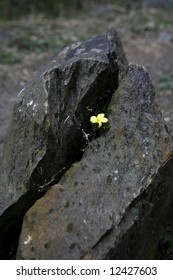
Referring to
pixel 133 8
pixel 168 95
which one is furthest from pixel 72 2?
pixel 168 95

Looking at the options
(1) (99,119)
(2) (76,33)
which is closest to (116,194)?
(1) (99,119)

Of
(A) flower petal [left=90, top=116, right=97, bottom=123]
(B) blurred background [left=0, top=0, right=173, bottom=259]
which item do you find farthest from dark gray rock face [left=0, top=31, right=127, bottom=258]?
(B) blurred background [left=0, top=0, right=173, bottom=259]

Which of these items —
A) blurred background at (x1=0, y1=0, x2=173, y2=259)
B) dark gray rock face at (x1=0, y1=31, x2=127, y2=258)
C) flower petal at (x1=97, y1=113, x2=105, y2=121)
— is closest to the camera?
dark gray rock face at (x1=0, y1=31, x2=127, y2=258)

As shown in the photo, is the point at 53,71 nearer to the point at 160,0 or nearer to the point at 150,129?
the point at 150,129

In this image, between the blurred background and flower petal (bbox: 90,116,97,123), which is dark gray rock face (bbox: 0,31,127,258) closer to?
flower petal (bbox: 90,116,97,123)

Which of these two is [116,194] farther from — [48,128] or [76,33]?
[76,33]

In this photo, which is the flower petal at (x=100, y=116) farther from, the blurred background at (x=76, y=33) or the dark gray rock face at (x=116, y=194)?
the blurred background at (x=76, y=33)

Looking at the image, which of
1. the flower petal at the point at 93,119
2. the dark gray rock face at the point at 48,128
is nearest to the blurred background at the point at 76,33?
the dark gray rock face at the point at 48,128
